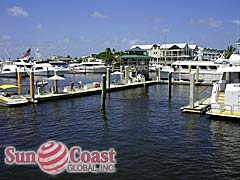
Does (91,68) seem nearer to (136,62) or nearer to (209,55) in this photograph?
(209,55)

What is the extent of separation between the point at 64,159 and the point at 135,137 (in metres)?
6.53

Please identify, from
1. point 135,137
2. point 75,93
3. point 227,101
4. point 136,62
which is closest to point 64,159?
point 135,137

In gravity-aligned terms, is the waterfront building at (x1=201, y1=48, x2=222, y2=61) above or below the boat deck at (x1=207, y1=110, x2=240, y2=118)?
above

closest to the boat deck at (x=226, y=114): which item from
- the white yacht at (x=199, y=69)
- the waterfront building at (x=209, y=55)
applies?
the white yacht at (x=199, y=69)

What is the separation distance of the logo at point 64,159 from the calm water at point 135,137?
44 cm

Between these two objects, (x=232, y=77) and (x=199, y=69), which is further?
(x=199, y=69)

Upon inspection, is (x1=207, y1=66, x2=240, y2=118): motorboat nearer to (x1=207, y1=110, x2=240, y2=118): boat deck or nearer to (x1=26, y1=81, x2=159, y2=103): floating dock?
(x1=207, y1=110, x2=240, y2=118): boat deck

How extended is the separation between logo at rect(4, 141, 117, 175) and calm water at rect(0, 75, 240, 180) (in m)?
0.44

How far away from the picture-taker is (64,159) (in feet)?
50.5

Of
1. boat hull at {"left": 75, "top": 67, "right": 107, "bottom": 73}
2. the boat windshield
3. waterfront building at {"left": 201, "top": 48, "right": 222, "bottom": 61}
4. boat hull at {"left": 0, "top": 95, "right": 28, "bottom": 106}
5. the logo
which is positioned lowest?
the logo

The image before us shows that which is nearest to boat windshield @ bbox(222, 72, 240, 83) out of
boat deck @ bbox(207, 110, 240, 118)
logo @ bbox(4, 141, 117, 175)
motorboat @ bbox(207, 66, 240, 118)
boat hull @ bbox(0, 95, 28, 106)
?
motorboat @ bbox(207, 66, 240, 118)

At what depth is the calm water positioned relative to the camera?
14.4m

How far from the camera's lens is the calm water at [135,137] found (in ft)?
47.4

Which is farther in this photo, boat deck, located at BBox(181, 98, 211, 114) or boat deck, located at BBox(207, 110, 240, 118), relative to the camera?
boat deck, located at BBox(181, 98, 211, 114)
